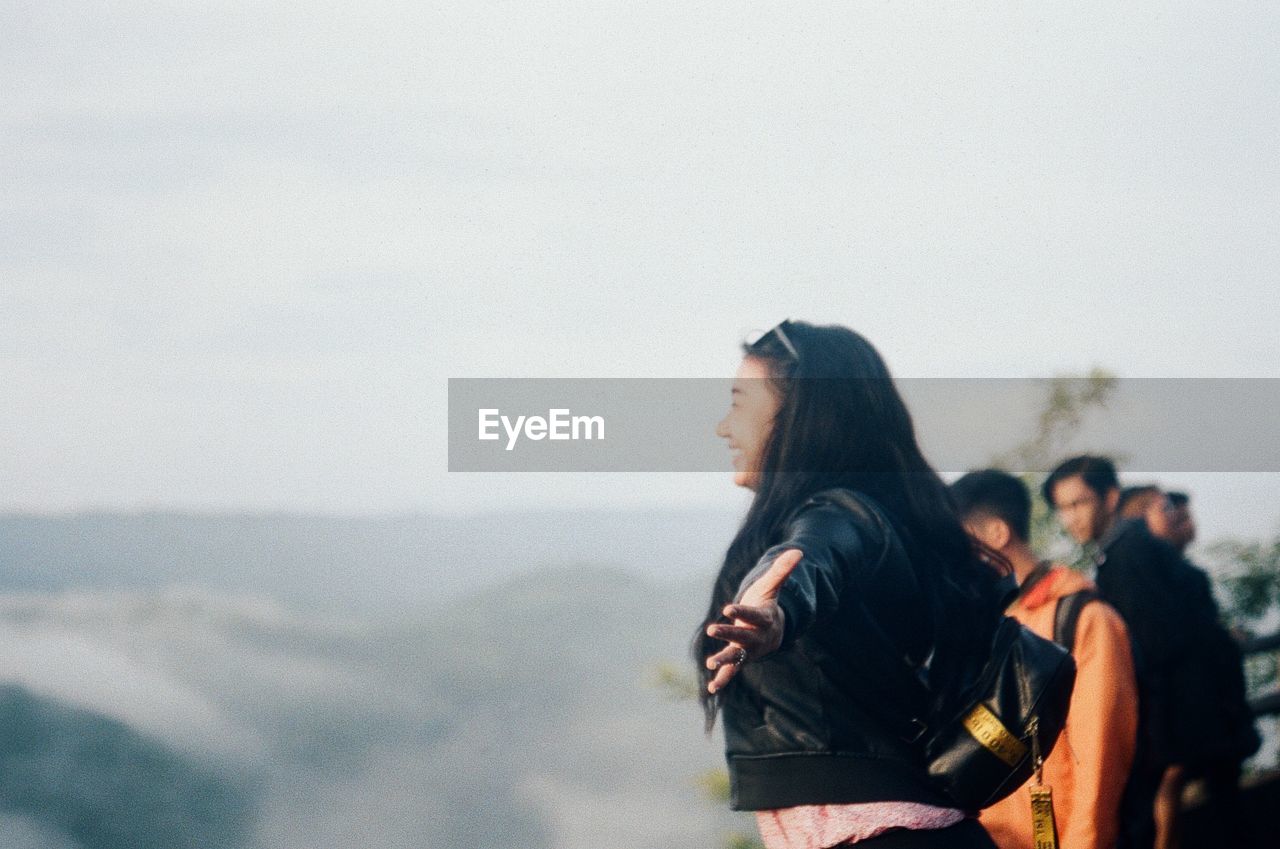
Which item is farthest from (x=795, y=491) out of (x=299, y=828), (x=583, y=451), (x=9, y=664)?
(x=9, y=664)

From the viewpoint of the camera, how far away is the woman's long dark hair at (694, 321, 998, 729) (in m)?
1.97

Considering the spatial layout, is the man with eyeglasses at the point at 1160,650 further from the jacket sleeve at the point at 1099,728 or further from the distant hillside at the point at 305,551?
the distant hillside at the point at 305,551

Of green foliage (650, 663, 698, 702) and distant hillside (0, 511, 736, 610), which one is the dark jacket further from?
distant hillside (0, 511, 736, 610)

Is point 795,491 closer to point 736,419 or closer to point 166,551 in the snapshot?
point 736,419

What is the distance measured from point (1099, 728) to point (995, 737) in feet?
1.97

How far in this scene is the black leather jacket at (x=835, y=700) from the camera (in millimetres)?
1837

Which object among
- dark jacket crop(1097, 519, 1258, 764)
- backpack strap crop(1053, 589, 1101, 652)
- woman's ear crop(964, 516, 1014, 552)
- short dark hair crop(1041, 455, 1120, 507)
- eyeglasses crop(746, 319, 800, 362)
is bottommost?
dark jacket crop(1097, 519, 1258, 764)

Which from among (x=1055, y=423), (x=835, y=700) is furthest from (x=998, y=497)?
(x=835, y=700)

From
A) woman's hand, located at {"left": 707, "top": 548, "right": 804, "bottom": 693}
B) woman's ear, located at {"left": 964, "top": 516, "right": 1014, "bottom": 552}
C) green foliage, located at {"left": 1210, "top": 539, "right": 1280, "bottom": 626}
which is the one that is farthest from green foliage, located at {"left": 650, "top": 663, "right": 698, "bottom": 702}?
green foliage, located at {"left": 1210, "top": 539, "right": 1280, "bottom": 626}

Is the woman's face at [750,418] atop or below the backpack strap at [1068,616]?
atop

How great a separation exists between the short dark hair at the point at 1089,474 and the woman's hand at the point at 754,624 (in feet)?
3.37

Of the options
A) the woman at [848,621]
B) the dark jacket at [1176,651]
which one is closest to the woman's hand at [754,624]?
the woman at [848,621]

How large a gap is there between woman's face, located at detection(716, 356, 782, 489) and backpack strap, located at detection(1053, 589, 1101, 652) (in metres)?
0.64

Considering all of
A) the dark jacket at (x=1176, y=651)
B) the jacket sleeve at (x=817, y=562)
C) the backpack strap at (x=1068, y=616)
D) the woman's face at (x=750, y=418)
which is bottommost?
the dark jacket at (x=1176, y=651)
